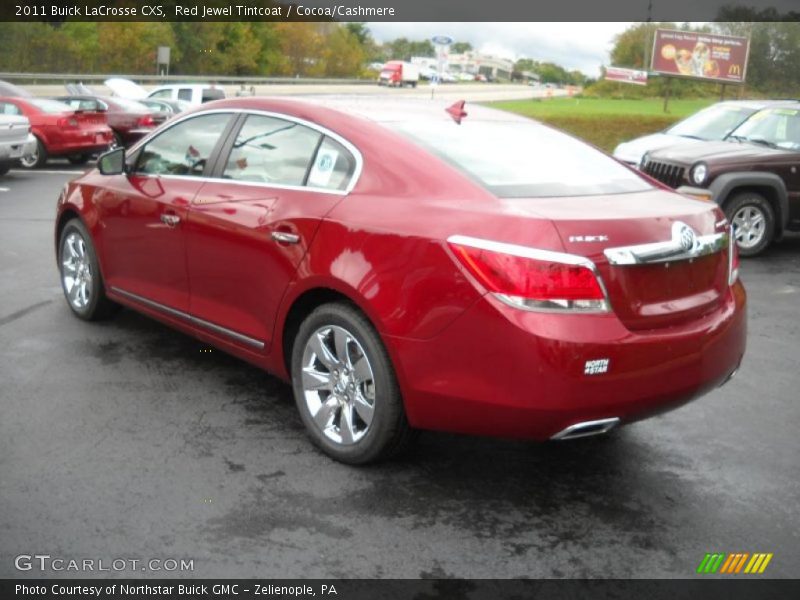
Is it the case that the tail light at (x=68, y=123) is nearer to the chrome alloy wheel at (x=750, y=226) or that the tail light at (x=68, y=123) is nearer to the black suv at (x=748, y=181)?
the black suv at (x=748, y=181)

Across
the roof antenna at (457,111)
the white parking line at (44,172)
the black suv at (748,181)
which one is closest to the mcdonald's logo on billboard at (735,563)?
the roof antenna at (457,111)

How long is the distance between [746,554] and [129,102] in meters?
21.1

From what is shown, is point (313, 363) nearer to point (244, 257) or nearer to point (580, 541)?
point (244, 257)

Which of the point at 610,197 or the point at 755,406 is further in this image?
the point at 755,406

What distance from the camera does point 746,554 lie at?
367 cm

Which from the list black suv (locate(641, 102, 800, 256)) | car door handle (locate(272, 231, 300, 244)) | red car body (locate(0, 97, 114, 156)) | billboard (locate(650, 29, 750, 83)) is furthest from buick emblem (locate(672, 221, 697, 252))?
billboard (locate(650, 29, 750, 83))

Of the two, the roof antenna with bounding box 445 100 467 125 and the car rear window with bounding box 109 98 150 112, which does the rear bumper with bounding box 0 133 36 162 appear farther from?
the roof antenna with bounding box 445 100 467 125

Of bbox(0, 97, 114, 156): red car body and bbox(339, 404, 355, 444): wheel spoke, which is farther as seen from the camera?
bbox(0, 97, 114, 156): red car body

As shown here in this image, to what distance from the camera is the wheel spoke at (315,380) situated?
4.48 m

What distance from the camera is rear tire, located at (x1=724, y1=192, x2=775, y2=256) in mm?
10812

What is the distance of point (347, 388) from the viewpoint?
4.39m

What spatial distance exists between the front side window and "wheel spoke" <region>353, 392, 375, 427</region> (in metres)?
1.82

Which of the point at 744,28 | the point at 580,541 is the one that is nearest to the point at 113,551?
the point at 580,541

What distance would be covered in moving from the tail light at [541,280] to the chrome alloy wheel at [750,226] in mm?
7823
